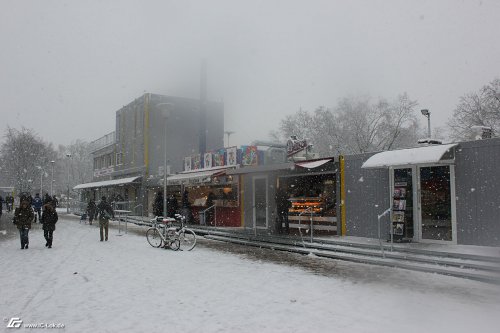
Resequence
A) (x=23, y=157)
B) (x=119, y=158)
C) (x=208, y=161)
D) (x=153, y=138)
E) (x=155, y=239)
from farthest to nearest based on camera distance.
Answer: (x=23, y=157), (x=119, y=158), (x=153, y=138), (x=208, y=161), (x=155, y=239)

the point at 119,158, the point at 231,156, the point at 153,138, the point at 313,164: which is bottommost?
the point at 313,164

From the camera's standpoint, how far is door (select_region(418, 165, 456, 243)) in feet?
39.4

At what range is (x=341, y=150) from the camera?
160 feet

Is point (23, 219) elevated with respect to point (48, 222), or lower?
elevated

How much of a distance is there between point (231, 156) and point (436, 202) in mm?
11565

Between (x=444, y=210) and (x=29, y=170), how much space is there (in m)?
64.5

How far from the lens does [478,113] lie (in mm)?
40375

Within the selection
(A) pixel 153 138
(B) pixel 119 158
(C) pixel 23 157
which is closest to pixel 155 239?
(A) pixel 153 138

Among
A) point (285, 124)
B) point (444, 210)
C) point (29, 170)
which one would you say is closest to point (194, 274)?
point (444, 210)

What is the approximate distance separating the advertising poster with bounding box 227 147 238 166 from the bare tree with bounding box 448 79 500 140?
2657cm

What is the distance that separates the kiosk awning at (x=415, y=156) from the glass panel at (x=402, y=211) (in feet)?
2.66

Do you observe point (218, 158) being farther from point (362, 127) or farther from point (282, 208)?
point (362, 127)

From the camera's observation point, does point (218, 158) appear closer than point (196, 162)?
Yes

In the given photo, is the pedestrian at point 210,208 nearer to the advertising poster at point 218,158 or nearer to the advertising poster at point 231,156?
the advertising poster at point 231,156
